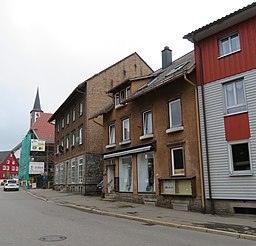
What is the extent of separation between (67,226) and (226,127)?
7.68 metres

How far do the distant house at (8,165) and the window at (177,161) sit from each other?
3776 inches

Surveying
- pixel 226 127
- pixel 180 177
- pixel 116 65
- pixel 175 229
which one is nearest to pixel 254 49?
pixel 226 127

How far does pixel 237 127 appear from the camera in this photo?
13.6 meters

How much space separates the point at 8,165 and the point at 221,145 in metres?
105

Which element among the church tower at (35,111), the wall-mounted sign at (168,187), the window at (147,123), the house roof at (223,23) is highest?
the church tower at (35,111)

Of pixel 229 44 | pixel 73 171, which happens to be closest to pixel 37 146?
pixel 73 171

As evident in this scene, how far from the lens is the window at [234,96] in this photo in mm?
13781

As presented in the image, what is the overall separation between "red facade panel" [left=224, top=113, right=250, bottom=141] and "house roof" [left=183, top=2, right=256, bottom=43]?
4042mm

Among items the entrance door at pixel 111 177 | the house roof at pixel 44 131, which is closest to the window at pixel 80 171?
the entrance door at pixel 111 177

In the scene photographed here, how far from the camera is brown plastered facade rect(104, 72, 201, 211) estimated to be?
50.5ft

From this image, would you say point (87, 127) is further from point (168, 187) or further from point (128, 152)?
point (168, 187)

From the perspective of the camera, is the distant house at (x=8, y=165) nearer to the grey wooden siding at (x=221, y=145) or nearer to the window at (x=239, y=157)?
the grey wooden siding at (x=221, y=145)

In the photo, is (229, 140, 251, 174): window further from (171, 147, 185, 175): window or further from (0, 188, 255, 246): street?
(0, 188, 255, 246): street

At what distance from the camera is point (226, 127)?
1404cm
